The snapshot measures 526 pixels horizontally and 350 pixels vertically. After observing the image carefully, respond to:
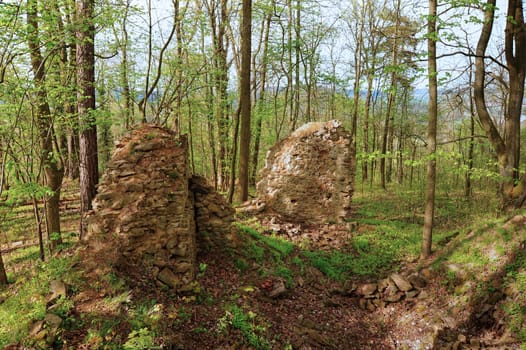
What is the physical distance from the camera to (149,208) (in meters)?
5.02

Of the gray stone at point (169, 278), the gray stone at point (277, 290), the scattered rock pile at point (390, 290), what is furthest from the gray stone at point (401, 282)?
the gray stone at point (169, 278)

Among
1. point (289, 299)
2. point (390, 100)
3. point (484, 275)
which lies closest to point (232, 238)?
point (289, 299)

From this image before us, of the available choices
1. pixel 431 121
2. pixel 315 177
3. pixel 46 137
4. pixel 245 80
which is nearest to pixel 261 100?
pixel 245 80

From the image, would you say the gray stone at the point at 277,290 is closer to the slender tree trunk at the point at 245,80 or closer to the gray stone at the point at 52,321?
the gray stone at the point at 52,321

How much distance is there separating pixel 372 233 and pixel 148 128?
24.1 ft

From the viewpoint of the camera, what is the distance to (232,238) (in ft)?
21.9

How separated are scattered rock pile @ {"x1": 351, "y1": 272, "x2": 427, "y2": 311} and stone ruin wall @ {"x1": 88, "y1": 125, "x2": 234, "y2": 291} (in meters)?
3.68

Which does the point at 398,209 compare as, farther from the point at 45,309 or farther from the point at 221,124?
the point at 45,309

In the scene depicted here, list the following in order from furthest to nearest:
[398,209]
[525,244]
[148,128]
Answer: [398,209]
[148,128]
[525,244]

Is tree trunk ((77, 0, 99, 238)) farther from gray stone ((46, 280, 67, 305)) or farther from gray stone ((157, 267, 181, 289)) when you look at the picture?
gray stone ((157, 267, 181, 289))

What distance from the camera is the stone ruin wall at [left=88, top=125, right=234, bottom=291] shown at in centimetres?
483

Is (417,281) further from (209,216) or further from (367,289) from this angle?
(209,216)

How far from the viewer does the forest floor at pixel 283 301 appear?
377 cm

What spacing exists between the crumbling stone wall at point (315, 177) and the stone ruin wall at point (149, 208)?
16.2 ft
